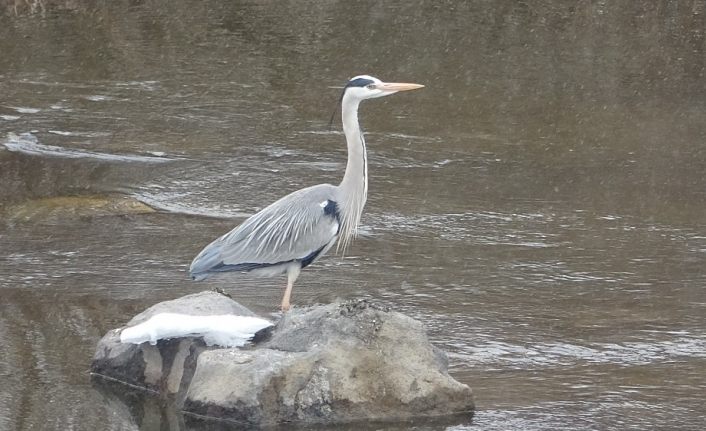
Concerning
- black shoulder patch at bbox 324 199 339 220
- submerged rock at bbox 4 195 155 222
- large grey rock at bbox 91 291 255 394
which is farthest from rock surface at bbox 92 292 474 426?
submerged rock at bbox 4 195 155 222

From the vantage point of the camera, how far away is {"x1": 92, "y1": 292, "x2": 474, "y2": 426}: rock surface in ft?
19.6

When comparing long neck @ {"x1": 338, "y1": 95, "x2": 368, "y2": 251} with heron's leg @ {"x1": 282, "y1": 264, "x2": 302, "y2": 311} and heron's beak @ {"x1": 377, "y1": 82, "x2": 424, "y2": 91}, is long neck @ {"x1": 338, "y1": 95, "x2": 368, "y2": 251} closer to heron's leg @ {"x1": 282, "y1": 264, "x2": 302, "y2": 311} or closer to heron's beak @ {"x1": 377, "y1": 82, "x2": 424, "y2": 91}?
heron's beak @ {"x1": 377, "y1": 82, "x2": 424, "y2": 91}

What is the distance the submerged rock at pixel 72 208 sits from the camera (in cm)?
935

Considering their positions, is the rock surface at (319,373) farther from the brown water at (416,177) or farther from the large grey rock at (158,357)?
the brown water at (416,177)

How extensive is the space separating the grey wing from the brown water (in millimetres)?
430

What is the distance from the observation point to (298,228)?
24.6 feet

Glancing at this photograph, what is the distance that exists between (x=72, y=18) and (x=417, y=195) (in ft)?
23.3

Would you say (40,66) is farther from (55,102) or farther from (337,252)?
(337,252)

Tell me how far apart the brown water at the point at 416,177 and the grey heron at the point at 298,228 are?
0.40 m

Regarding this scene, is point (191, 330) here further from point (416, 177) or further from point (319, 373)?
point (416, 177)

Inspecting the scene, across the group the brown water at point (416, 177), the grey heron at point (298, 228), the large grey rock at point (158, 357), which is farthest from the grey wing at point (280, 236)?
the large grey rock at point (158, 357)

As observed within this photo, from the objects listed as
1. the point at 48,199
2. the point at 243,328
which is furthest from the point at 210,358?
the point at 48,199

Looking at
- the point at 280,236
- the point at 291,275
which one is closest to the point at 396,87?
the point at 280,236

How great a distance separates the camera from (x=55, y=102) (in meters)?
12.4
